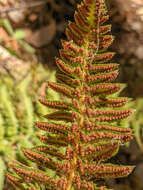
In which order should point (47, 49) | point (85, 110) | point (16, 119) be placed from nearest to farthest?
1. point (85, 110)
2. point (16, 119)
3. point (47, 49)

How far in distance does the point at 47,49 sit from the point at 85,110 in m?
2.09

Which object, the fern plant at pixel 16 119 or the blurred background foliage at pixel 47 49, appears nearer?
the fern plant at pixel 16 119

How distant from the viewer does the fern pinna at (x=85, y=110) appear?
0.95m

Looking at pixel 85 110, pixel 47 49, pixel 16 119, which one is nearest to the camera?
pixel 85 110

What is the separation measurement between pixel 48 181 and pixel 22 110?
115 cm

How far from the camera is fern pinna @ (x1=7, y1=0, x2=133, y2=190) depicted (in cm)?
95

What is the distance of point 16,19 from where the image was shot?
2.81 meters

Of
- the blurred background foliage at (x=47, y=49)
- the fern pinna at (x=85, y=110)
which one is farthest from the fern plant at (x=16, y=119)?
the fern pinna at (x=85, y=110)

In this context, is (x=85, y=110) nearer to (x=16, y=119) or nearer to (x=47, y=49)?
(x=16, y=119)

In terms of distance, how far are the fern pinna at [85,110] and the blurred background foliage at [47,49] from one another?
117 centimetres

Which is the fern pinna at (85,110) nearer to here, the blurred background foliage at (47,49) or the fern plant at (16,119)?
the fern plant at (16,119)

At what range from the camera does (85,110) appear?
3.17ft

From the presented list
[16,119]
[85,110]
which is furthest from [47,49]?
[85,110]

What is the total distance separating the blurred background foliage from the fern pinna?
117 centimetres
